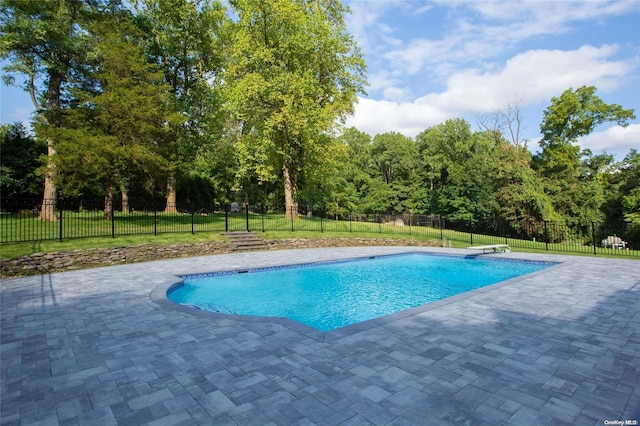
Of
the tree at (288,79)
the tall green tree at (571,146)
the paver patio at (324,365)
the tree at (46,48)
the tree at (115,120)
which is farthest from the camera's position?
the tall green tree at (571,146)

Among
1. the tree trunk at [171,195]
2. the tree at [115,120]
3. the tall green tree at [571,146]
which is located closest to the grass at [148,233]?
the tree trunk at [171,195]

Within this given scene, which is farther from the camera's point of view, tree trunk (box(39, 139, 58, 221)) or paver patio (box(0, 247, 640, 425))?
tree trunk (box(39, 139, 58, 221))

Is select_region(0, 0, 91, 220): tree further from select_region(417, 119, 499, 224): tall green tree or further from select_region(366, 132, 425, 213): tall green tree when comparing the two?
select_region(417, 119, 499, 224): tall green tree

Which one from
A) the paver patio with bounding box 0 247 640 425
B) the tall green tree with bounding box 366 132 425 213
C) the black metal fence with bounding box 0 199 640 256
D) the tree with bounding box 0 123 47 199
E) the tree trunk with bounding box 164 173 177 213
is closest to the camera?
the paver patio with bounding box 0 247 640 425

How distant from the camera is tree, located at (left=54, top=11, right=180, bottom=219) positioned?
13413mm

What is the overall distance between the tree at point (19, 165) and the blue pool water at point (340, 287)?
21297 mm

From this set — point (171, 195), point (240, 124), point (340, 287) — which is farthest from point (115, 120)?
point (240, 124)

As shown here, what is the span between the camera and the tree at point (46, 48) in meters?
14.7

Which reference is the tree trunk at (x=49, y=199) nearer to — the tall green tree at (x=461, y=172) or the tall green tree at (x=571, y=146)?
the tall green tree at (x=461, y=172)

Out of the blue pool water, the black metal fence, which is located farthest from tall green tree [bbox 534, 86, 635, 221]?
the blue pool water

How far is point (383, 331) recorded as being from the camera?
15.6 ft

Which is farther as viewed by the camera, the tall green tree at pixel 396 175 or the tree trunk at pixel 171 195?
the tall green tree at pixel 396 175

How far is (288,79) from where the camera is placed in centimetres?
2061

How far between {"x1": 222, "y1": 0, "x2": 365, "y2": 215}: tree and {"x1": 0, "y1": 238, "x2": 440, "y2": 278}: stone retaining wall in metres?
8.00
